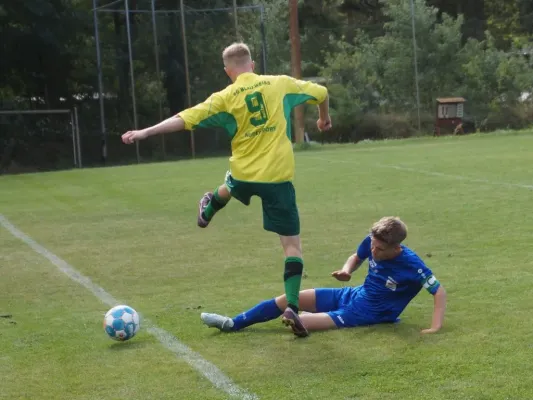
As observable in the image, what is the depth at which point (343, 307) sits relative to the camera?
259 inches

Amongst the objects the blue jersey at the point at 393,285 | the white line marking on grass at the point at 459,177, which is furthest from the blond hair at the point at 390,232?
the white line marking on grass at the point at 459,177

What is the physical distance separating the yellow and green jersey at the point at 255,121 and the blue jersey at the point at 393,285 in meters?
0.87

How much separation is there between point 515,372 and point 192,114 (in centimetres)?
260

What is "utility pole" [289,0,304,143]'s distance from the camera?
103 ft

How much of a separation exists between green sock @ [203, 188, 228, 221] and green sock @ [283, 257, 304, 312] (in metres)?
0.97

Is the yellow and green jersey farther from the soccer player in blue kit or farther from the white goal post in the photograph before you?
the white goal post

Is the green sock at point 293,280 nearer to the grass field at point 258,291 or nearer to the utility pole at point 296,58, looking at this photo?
the grass field at point 258,291

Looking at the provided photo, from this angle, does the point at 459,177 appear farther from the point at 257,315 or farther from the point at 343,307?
the point at 257,315

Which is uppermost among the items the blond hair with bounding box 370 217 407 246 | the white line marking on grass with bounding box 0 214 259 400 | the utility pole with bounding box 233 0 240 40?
the utility pole with bounding box 233 0 240 40

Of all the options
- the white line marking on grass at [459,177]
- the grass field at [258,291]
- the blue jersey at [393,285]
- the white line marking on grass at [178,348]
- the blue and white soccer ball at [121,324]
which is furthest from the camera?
the white line marking on grass at [459,177]

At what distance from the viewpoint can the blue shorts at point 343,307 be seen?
647 cm

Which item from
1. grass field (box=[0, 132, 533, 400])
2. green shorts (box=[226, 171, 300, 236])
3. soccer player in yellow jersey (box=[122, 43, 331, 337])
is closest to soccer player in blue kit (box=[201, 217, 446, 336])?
grass field (box=[0, 132, 533, 400])

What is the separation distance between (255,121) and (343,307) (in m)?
1.36

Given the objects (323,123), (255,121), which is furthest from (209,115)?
(323,123)
